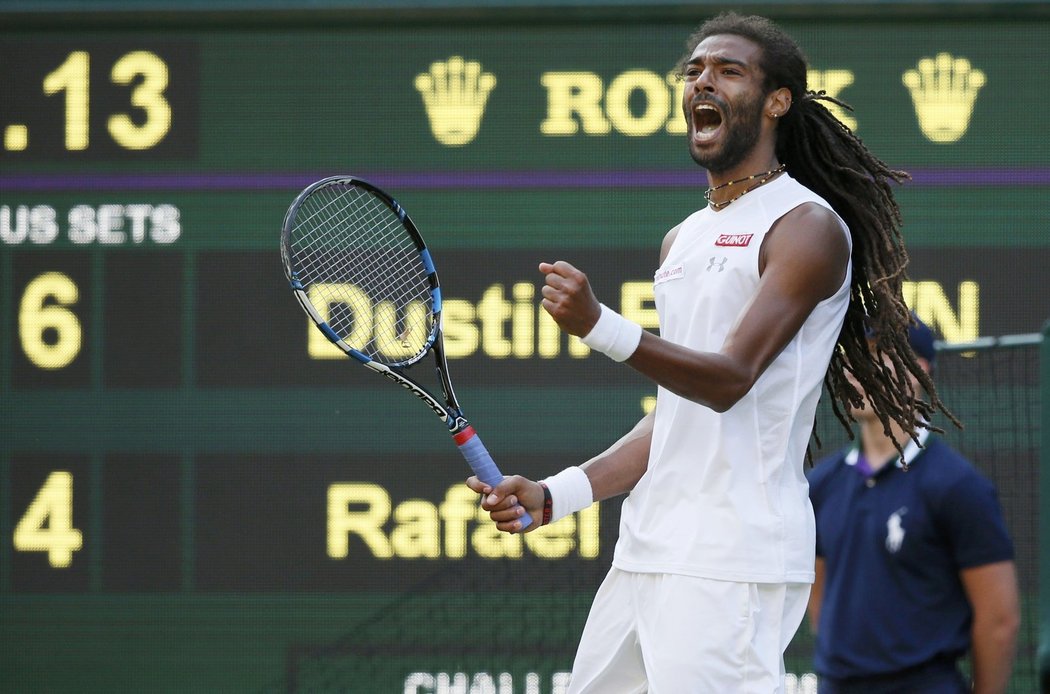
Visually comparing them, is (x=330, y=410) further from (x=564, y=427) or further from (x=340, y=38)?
(x=340, y=38)

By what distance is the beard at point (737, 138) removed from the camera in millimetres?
2439

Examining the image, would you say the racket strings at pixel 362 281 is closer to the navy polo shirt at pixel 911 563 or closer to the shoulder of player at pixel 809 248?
the navy polo shirt at pixel 911 563

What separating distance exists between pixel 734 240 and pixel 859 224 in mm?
315

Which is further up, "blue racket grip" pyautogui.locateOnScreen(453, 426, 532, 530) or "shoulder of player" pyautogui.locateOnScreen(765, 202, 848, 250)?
"shoulder of player" pyautogui.locateOnScreen(765, 202, 848, 250)

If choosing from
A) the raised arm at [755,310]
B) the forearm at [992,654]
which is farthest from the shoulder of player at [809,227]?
the forearm at [992,654]

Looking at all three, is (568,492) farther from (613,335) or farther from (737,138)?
(737,138)

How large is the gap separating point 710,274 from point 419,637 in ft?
7.83

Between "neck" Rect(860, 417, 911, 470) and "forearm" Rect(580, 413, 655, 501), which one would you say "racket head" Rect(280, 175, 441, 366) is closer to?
"neck" Rect(860, 417, 911, 470)

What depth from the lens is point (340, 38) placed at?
15.1ft

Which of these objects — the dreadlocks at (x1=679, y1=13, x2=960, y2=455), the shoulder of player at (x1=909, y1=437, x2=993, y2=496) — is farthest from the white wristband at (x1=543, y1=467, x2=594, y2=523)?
the shoulder of player at (x1=909, y1=437, x2=993, y2=496)

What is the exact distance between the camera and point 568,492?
2547 mm

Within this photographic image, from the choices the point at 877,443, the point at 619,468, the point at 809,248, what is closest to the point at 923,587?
the point at 877,443

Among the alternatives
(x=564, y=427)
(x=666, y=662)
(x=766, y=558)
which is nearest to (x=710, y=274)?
(x=766, y=558)

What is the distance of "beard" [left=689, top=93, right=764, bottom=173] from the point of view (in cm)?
244
